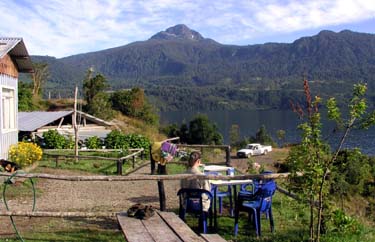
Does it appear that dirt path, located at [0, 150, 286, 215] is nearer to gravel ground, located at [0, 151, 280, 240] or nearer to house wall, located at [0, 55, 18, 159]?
gravel ground, located at [0, 151, 280, 240]

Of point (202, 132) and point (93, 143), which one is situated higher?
point (93, 143)

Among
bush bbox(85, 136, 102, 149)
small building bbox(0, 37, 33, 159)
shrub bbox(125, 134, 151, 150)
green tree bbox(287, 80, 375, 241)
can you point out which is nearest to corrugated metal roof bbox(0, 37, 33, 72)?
small building bbox(0, 37, 33, 159)

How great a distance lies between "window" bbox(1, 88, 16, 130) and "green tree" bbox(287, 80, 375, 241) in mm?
11439

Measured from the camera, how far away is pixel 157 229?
5547mm

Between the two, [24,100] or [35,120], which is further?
[24,100]

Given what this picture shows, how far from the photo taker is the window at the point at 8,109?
602 inches

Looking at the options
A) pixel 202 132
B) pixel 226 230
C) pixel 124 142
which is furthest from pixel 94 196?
pixel 202 132

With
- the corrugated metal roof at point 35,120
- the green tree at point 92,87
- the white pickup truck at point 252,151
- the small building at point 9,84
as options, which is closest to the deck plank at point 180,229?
the small building at point 9,84

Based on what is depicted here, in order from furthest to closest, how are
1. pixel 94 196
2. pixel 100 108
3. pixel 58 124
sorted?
pixel 100 108
pixel 58 124
pixel 94 196

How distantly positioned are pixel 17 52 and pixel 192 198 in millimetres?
10796

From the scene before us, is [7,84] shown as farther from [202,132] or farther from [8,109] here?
[202,132]

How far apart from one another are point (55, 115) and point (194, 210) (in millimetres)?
26090

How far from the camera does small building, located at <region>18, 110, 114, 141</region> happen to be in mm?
28906

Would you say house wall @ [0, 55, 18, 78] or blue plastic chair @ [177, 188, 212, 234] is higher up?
house wall @ [0, 55, 18, 78]
